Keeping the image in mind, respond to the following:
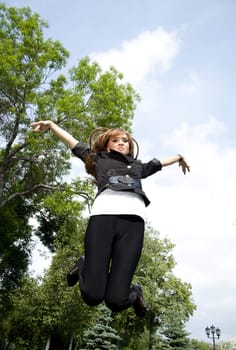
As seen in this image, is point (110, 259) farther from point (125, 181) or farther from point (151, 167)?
point (151, 167)

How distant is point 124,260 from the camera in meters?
3.29

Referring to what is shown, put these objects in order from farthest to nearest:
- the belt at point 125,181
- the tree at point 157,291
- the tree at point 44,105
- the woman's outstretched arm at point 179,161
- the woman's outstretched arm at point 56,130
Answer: the tree at point 157,291 → the tree at point 44,105 → the woman's outstretched arm at point 179,161 → the woman's outstretched arm at point 56,130 → the belt at point 125,181

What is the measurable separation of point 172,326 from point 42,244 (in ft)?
32.2

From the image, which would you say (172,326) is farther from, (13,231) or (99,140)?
(99,140)

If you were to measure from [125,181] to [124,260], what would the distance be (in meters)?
0.82

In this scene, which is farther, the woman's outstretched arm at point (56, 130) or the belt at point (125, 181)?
the woman's outstretched arm at point (56, 130)

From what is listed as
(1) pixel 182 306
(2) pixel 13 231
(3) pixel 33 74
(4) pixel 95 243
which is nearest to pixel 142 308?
(4) pixel 95 243

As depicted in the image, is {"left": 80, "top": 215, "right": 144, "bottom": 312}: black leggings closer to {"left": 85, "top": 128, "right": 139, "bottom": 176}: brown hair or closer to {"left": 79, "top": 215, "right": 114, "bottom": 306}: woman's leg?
{"left": 79, "top": 215, "right": 114, "bottom": 306}: woman's leg

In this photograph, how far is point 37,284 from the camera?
854 inches

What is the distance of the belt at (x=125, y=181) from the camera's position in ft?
11.9

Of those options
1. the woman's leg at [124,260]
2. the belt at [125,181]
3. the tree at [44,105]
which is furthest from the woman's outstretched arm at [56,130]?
the tree at [44,105]

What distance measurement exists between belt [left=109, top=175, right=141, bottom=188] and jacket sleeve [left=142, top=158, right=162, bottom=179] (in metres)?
0.32

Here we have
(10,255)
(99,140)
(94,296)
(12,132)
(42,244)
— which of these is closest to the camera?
(94,296)

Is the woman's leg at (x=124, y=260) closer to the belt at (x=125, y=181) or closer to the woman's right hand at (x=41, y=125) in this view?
the belt at (x=125, y=181)
